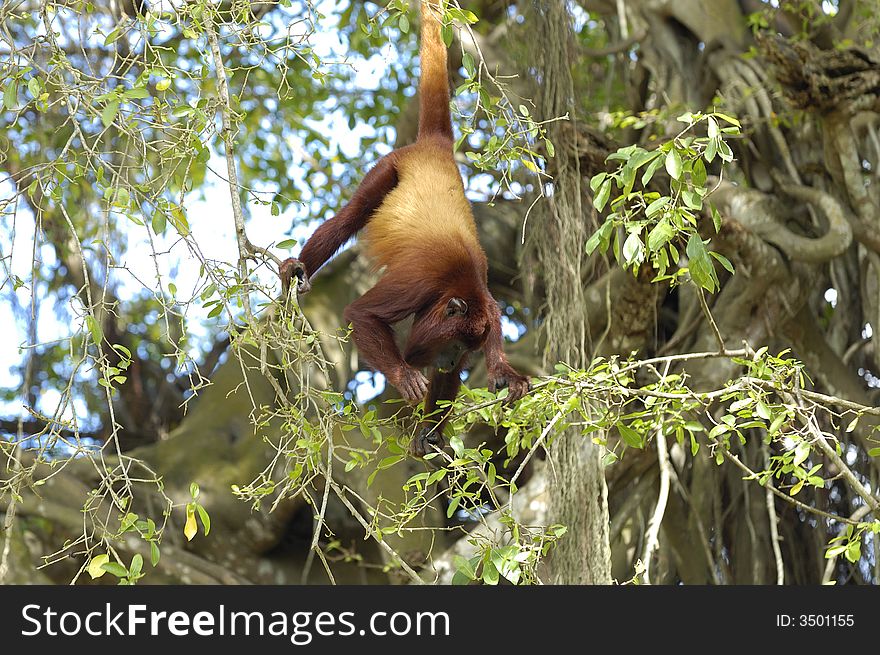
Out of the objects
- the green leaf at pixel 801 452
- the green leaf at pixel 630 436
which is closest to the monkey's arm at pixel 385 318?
the green leaf at pixel 630 436

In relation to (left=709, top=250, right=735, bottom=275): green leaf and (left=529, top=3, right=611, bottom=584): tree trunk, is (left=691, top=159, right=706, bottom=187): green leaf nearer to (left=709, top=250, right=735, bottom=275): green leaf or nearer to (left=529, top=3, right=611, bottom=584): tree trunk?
(left=709, top=250, right=735, bottom=275): green leaf

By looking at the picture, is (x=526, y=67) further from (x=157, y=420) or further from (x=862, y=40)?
(x=157, y=420)

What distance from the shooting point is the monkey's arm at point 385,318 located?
3.78m

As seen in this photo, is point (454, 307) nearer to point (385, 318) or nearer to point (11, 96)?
point (385, 318)

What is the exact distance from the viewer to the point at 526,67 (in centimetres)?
489

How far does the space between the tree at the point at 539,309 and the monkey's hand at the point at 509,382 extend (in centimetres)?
10

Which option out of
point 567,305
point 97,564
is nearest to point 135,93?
point 97,564

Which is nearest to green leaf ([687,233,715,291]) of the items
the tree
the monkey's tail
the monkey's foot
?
the tree

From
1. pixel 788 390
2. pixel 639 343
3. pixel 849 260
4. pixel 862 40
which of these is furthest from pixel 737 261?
pixel 788 390

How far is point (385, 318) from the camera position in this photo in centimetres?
393

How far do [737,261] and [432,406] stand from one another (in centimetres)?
212

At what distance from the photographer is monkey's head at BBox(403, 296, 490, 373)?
12.4ft

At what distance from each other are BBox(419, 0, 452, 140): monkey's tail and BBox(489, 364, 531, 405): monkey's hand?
1169 mm

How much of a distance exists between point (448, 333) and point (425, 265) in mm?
350
